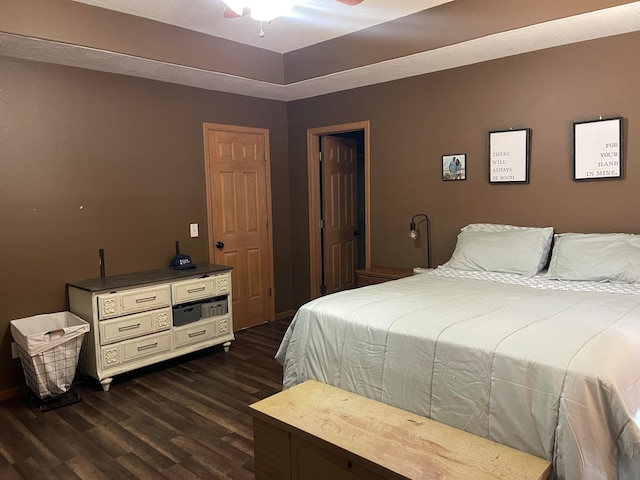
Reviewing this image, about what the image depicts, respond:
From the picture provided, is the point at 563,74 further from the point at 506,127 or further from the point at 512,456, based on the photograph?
the point at 512,456

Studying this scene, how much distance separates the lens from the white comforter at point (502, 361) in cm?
164

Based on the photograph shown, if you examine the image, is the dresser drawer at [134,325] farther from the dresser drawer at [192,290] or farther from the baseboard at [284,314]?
the baseboard at [284,314]

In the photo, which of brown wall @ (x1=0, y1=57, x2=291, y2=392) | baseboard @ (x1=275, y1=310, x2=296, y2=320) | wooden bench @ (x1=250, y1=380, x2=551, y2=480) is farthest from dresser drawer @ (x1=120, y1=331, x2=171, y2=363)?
wooden bench @ (x1=250, y1=380, x2=551, y2=480)

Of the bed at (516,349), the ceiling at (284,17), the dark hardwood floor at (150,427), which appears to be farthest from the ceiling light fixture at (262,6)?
the dark hardwood floor at (150,427)

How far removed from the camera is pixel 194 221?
4449 mm

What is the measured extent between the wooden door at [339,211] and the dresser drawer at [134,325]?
2.04 m

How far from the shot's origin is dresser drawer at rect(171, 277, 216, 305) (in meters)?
3.84

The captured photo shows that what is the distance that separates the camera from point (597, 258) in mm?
2955

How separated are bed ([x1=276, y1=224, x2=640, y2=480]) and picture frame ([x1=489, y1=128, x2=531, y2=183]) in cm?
59

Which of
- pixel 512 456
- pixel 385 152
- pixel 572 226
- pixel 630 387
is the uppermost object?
pixel 385 152

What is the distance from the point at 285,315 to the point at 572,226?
3.10m

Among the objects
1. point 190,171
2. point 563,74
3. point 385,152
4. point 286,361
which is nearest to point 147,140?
point 190,171

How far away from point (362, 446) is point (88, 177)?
3067 millimetres

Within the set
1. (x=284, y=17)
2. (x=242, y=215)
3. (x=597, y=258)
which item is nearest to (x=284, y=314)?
(x=242, y=215)
